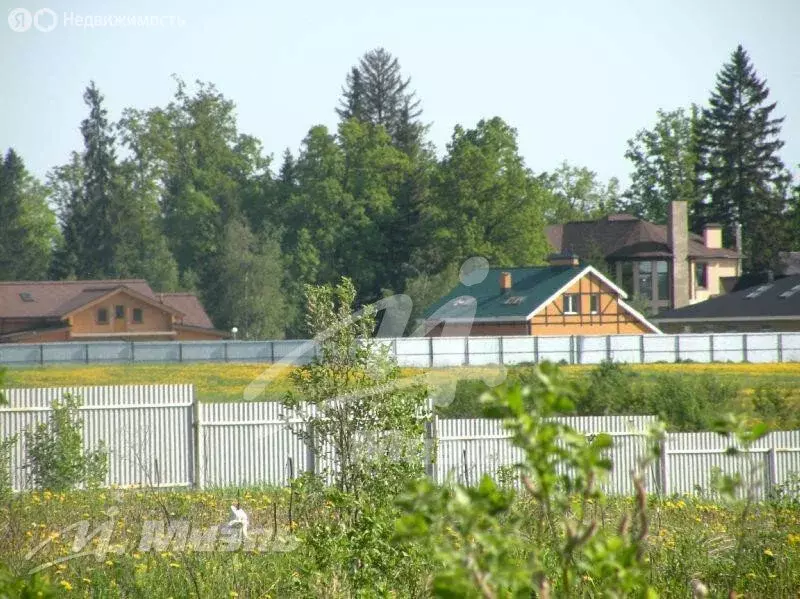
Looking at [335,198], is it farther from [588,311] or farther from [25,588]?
[25,588]

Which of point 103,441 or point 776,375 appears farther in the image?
point 776,375

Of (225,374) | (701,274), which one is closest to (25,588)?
(225,374)

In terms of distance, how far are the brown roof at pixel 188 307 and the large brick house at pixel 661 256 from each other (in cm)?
2043

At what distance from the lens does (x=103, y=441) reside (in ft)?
49.4

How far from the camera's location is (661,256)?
65.2 metres

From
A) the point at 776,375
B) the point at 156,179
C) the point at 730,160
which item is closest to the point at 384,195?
the point at 156,179

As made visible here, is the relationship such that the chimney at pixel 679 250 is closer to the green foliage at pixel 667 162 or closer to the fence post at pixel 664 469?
the green foliage at pixel 667 162

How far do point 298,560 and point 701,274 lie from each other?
6382 centimetres

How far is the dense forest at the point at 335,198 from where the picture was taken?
6312 cm

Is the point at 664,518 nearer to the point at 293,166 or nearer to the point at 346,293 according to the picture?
the point at 346,293

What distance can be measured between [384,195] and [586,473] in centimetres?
6631

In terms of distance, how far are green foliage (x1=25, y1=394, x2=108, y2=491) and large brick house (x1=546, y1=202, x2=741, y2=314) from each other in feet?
163

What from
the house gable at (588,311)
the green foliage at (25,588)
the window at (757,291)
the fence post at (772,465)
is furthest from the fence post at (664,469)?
the window at (757,291)

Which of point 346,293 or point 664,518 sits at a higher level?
point 346,293
